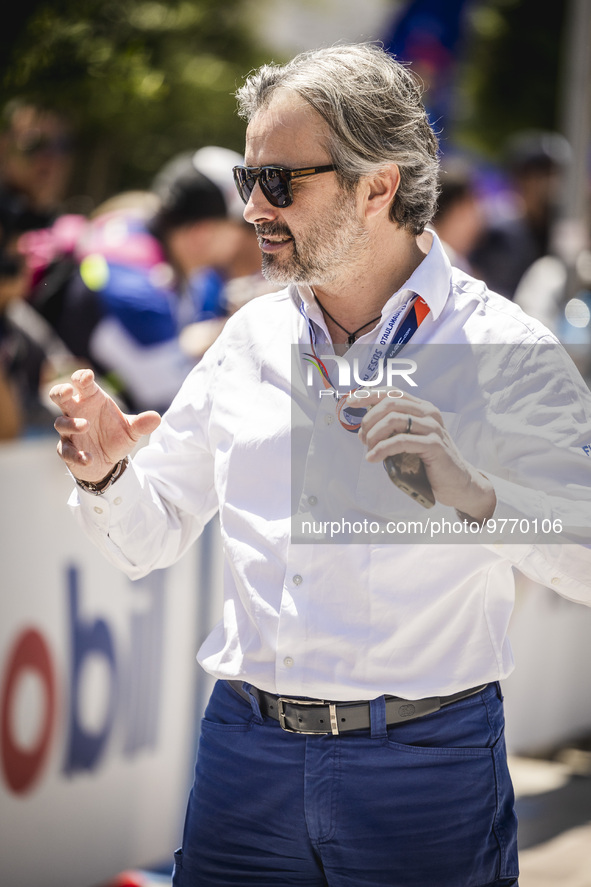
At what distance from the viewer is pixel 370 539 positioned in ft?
6.56

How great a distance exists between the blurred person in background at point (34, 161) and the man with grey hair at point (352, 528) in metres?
3.24

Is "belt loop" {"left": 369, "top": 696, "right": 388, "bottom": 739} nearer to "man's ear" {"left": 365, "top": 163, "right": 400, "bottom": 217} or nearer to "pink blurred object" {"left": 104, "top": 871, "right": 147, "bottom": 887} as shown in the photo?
"man's ear" {"left": 365, "top": 163, "right": 400, "bottom": 217}

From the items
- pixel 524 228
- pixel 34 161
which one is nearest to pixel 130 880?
pixel 34 161

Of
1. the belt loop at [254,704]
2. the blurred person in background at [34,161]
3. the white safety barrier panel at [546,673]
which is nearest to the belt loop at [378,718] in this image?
the belt loop at [254,704]

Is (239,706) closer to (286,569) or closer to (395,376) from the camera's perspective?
(286,569)

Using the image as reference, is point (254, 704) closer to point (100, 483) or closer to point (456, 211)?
point (100, 483)

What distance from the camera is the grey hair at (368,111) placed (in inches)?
80.6

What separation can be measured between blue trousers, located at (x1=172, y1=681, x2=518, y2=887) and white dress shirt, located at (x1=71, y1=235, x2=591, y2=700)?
100mm

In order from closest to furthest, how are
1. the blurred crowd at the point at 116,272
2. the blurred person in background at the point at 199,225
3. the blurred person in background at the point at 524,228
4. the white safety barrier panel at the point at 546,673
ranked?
the blurred crowd at the point at 116,272 → the blurred person in background at the point at 199,225 → the white safety barrier panel at the point at 546,673 → the blurred person in background at the point at 524,228

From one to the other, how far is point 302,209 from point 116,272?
250cm

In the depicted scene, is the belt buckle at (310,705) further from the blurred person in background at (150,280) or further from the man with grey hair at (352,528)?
the blurred person in background at (150,280)

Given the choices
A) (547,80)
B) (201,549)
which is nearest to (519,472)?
(201,549)

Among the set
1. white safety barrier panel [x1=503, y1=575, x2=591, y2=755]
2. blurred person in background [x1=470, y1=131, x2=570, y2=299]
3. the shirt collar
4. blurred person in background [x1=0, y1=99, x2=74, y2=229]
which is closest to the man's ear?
the shirt collar

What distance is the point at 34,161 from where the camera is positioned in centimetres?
564
